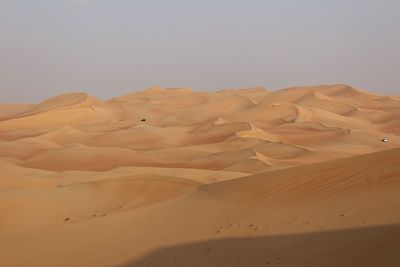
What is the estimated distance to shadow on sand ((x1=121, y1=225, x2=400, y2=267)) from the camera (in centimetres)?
671

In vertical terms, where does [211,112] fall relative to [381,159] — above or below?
below

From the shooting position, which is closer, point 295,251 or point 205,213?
point 295,251

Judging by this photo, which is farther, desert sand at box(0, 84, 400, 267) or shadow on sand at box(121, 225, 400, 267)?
desert sand at box(0, 84, 400, 267)

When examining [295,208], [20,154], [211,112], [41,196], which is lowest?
[211,112]

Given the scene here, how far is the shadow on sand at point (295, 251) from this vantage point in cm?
671

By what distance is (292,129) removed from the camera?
4403 cm

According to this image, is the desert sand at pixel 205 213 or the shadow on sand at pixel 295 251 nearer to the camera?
the shadow on sand at pixel 295 251

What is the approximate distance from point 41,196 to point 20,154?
17.8 m

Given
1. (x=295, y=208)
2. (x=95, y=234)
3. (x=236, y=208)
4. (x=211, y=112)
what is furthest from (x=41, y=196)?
(x=211, y=112)

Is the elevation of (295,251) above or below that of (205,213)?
above

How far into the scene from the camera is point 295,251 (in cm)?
753

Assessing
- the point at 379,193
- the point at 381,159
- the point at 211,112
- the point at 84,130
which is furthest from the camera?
the point at 211,112

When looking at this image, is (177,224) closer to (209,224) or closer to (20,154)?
(209,224)

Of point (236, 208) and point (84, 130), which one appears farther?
point (84, 130)
